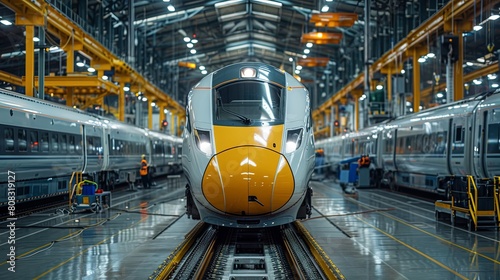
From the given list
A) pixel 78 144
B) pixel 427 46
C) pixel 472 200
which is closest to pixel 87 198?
pixel 78 144

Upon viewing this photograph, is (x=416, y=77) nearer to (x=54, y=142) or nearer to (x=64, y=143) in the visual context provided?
(x=64, y=143)

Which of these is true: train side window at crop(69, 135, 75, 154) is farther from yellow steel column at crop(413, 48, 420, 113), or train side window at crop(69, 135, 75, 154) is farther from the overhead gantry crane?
yellow steel column at crop(413, 48, 420, 113)

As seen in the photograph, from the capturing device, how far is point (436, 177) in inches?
915

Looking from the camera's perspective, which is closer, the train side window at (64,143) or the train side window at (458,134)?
the train side window at (458,134)

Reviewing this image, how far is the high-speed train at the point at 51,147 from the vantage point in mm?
17375

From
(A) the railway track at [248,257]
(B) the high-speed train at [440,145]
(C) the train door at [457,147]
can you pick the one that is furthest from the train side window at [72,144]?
(C) the train door at [457,147]

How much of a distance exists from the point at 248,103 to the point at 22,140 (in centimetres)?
891

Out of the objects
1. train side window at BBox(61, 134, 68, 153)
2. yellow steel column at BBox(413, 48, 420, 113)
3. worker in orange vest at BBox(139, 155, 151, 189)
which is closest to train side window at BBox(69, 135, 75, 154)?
train side window at BBox(61, 134, 68, 153)

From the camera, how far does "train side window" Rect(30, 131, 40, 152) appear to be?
19203 millimetres

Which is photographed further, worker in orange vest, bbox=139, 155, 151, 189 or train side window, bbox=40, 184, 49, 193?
worker in orange vest, bbox=139, 155, 151, 189

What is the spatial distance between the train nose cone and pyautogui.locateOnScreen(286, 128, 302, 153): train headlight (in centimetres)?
32

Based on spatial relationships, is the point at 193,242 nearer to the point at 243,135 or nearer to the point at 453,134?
the point at 243,135

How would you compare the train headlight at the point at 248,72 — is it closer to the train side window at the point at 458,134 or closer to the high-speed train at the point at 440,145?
the high-speed train at the point at 440,145

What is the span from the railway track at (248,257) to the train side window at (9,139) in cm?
Result: 609
